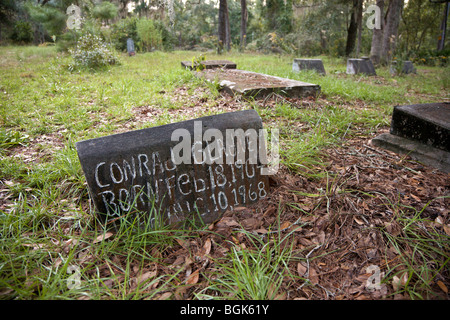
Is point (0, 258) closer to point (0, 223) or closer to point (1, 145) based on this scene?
point (0, 223)

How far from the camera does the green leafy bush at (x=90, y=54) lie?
21.7 ft

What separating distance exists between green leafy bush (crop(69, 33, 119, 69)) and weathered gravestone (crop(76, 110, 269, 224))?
241 inches

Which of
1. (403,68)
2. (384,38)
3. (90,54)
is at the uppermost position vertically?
(384,38)

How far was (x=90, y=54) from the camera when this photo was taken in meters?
6.61

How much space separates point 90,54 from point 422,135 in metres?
7.03

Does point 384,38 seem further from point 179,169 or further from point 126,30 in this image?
point 126,30

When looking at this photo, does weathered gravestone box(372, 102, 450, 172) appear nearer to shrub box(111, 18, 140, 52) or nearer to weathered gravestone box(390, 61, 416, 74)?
weathered gravestone box(390, 61, 416, 74)

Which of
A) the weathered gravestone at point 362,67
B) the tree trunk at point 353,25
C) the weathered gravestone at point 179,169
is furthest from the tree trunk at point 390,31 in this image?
the weathered gravestone at point 179,169

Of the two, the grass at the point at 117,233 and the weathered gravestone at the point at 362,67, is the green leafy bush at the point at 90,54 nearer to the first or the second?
the grass at the point at 117,233

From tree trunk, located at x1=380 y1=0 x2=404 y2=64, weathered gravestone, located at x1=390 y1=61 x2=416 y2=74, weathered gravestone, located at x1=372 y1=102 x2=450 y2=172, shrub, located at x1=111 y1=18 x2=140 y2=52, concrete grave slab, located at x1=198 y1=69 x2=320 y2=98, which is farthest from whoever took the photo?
shrub, located at x1=111 y1=18 x2=140 y2=52

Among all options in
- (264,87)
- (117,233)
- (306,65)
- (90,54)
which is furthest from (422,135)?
(90,54)

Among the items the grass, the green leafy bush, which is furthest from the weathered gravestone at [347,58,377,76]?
the green leafy bush

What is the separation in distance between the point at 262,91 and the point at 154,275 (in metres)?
2.98

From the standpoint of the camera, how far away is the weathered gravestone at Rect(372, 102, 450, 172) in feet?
7.45
